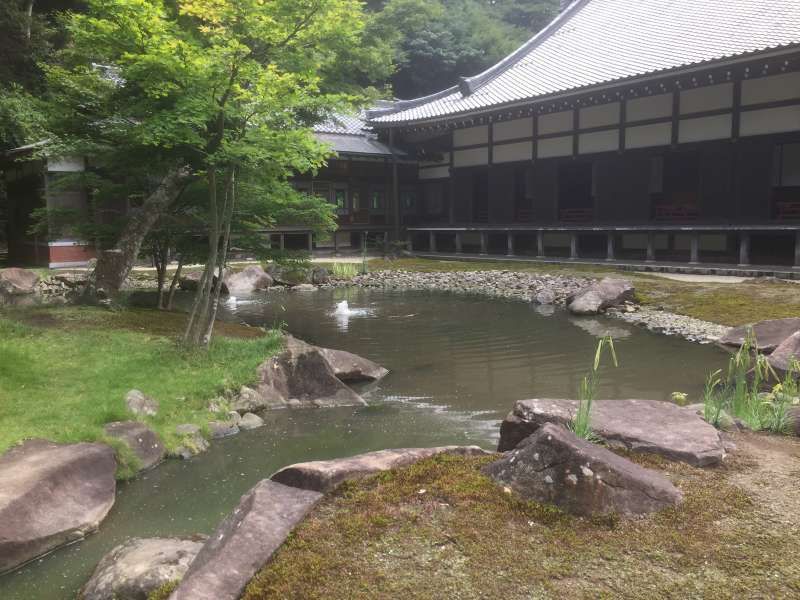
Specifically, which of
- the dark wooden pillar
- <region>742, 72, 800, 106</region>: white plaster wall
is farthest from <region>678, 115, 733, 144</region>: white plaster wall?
the dark wooden pillar

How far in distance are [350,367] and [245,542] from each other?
245 inches

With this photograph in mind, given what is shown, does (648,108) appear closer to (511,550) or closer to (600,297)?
(600,297)

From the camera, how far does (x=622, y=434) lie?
4.44 meters

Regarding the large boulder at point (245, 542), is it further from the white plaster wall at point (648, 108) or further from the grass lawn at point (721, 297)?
the white plaster wall at point (648, 108)

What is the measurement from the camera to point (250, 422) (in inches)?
289

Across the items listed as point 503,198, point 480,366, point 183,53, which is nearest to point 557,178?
point 503,198

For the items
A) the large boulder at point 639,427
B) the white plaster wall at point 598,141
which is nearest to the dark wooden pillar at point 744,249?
the white plaster wall at point 598,141

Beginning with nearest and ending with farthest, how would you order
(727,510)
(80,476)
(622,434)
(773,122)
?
(727,510) < (622,434) < (80,476) < (773,122)

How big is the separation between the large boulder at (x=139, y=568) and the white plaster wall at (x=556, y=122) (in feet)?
66.1

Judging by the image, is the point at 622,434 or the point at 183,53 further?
the point at 183,53

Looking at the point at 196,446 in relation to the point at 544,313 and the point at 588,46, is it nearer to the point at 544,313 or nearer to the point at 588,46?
the point at 544,313

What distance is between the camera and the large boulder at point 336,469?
3.68 m

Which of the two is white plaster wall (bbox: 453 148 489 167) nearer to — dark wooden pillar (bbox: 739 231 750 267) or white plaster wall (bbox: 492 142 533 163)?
white plaster wall (bbox: 492 142 533 163)

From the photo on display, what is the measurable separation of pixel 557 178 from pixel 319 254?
34.7 feet
